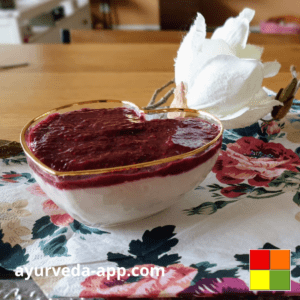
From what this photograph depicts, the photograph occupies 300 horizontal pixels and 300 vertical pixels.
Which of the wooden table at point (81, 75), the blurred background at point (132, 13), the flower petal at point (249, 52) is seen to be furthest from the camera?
the blurred background at point (132, 13)

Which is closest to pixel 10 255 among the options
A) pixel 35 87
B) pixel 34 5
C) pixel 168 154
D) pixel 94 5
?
pixel 168 154

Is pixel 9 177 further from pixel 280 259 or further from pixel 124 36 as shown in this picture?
pixel 124 36

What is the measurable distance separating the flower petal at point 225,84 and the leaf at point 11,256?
297 millimetres

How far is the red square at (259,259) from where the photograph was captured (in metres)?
0.32

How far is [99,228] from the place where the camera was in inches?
14.3

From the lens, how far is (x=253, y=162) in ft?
1.62

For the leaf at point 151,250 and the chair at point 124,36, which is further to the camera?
the chair at point 124,36

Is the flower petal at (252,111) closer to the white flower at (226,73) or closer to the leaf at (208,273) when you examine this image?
the white flower at (226,73)

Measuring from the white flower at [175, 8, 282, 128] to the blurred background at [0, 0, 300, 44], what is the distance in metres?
2.28

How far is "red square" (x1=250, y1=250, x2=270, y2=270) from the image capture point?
318 mm

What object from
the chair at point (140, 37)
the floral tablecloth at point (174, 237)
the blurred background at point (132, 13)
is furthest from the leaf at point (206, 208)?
the blurred background at point (132, 13)

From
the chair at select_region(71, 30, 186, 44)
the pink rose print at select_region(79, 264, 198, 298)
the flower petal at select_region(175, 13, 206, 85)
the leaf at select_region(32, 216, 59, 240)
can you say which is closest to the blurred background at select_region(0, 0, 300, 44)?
the chair at select_region(71, 30, 186, 44)

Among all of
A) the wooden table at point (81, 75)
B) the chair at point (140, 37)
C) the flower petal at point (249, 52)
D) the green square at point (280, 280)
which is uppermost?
the flower petal at point (249, 52)

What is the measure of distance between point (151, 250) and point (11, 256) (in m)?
0.14
